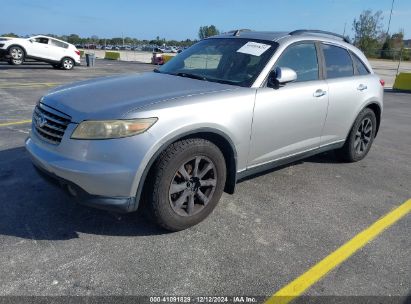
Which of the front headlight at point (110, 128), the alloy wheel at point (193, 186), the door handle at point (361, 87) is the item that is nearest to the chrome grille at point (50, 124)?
the front headlight at point (110, 128)

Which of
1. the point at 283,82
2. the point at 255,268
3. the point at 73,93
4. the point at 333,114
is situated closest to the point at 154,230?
the point at 255,268

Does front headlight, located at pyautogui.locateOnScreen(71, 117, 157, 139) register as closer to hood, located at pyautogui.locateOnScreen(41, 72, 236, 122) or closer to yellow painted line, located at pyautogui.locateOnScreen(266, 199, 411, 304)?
hood, located at pyautogui.locateOnScreen(41, 72, 236, 122)

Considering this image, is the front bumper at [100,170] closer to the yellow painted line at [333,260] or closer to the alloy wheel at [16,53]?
Result: the yellow painted line at [333,260]

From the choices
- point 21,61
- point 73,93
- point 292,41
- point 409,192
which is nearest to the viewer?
point 73,93

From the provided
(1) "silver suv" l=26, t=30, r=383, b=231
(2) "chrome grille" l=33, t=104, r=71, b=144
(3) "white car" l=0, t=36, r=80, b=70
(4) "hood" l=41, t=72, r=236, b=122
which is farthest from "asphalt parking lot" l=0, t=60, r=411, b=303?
(3) "white car" l=0, t=36, r=80, b=70

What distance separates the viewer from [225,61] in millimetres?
4105

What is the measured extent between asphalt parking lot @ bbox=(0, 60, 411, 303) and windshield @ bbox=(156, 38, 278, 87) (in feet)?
4.25

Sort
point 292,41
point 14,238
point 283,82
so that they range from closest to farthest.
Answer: point 14,238
point 283,82
point 292,41

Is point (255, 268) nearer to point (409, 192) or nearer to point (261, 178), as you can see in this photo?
point (261, 178)

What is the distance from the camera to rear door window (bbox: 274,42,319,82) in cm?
398

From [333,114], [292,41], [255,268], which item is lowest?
[255,268]

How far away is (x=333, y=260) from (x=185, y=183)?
1.34 m

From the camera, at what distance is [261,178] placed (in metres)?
4.65

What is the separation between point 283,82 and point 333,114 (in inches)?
46.7
